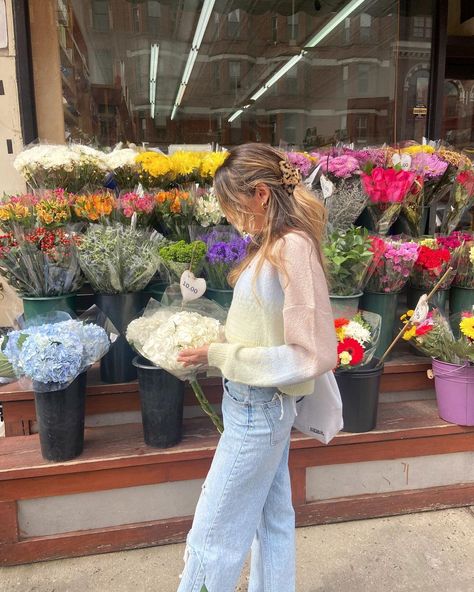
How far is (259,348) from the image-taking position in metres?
1.36

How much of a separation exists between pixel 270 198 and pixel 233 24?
5322 mm

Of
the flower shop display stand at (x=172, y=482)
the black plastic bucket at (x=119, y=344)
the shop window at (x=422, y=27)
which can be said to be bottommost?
the flower shop display stand at (x=172, y=482)

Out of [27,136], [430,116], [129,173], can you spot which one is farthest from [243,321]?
[430,116]

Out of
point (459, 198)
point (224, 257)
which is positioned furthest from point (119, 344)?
point (459, 198)

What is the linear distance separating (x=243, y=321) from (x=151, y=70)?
224 inches

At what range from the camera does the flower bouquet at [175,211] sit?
2758 mm

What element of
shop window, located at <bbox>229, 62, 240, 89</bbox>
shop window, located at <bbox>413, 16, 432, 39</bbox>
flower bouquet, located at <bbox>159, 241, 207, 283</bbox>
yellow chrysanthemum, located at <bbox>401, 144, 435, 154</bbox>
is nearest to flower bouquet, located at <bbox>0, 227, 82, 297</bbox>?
flower bouquet, located at <bbox>159, 241, 207, 283</bbox>

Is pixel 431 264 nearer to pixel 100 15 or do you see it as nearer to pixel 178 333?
pixel 178 333

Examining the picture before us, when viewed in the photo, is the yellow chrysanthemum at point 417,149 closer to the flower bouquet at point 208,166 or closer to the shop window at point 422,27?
the flower bouquet at point 208,166

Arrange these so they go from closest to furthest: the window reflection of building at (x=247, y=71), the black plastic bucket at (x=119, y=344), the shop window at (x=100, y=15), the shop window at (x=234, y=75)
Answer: the black plastic bucket at (x=119, y=344) → the shop window at (x=100, y=15) → the window reflection of building at (x=247, y=71) → the shop window at (x=234, y=75)

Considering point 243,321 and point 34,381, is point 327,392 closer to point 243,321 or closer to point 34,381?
point 243,321

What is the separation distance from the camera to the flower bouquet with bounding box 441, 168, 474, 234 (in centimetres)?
317

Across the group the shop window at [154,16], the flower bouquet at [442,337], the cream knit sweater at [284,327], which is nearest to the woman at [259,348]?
the cream knit sweater at [284,327]

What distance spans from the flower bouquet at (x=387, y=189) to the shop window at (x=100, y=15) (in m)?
3.58
